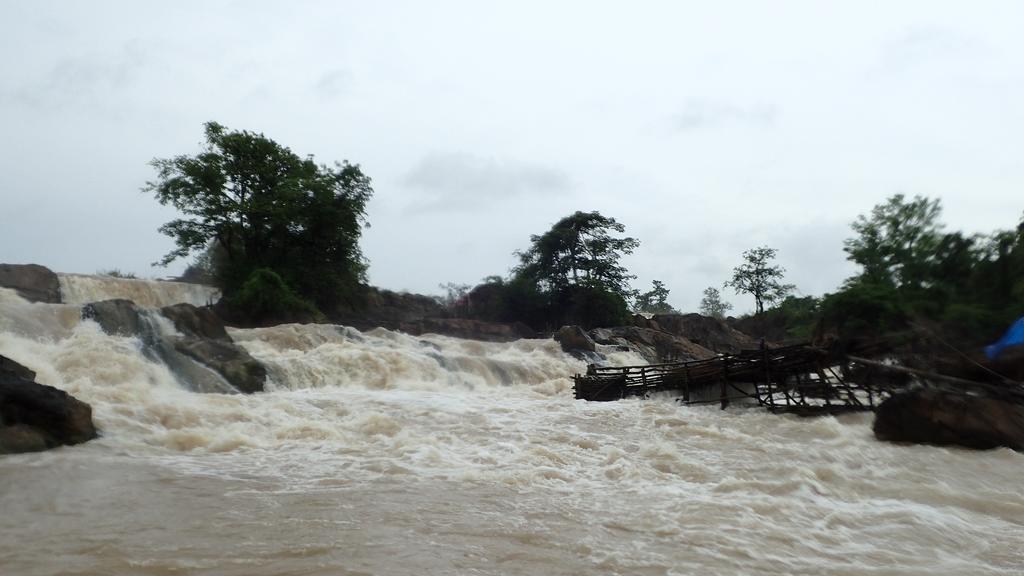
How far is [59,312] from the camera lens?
16.0 m

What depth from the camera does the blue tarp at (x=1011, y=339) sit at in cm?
1234

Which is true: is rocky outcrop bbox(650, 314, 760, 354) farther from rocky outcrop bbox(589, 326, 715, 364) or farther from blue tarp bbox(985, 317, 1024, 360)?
blue tarp bbox(985, 317, 1024, 360)

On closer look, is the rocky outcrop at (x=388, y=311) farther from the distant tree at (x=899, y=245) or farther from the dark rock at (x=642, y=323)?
the distant tree at (x=899, y=245)

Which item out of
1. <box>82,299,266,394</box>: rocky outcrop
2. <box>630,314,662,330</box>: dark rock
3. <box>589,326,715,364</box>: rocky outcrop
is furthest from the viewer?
<box>630,314,662,330</box>: dark rock

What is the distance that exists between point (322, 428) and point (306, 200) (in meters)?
25.5

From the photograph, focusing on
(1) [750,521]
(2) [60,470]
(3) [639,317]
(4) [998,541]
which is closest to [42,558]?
(2) [60,470]

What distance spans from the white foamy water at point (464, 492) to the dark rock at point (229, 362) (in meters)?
1.13

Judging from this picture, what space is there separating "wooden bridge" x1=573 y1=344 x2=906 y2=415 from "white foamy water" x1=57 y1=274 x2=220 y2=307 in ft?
61.1

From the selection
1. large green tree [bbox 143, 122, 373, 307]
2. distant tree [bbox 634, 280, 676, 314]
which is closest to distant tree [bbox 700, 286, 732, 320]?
distant tree [bbox 634, 280, 676, 314]

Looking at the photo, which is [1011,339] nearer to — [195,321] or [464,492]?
[464,492]

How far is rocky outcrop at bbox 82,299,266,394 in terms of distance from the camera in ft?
45.7

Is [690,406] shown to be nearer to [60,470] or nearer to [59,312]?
[60,470]

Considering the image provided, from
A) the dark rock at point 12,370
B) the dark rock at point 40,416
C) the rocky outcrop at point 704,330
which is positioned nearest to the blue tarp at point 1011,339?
the dark rock at point 40,416

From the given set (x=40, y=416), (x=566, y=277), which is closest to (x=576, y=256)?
(x=566, y=277)
